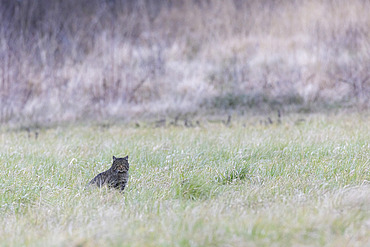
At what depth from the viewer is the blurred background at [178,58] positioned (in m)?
13.3

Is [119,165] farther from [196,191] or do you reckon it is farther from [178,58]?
[178,58]

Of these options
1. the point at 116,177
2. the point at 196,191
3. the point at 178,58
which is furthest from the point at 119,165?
the point at 178,58

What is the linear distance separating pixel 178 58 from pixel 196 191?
1044 centimetres

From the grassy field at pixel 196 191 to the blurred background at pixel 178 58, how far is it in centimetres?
414

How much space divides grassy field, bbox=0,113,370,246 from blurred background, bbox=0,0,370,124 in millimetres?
4137

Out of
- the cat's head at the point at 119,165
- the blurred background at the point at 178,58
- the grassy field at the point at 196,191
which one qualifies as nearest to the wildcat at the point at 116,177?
the cat's head at the point at 119,165

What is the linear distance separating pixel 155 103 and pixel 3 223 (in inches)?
368

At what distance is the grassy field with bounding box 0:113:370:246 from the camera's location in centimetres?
366

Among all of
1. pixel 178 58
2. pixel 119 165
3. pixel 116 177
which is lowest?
pixel 116 177

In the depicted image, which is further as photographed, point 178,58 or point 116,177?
point 178,58

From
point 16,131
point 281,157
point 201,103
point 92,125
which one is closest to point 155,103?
point 201,103

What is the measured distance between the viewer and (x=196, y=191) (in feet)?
17.2

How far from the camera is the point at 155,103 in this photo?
44.7ft

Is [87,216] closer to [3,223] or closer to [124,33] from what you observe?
[3,223]
